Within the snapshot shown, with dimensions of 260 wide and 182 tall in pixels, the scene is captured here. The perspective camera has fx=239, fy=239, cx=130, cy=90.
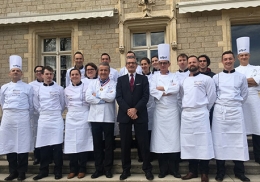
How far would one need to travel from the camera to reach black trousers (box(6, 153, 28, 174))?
13.6 ft

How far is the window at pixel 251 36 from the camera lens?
24.2 feet

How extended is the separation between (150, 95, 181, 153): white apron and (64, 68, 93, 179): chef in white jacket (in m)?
1.19

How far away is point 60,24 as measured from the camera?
313 inches

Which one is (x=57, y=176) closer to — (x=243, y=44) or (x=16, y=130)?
(x=16, y=130)

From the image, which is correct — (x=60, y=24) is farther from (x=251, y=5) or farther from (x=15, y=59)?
(x=251, y=5)

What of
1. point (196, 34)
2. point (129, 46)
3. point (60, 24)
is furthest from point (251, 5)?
point (60, 24)

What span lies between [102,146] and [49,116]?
3.58 feet

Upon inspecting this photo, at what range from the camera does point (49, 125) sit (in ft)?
13.8

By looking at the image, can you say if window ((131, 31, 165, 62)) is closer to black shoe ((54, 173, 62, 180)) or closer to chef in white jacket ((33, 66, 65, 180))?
chef in white jacket ((33, 66, 65, 180))

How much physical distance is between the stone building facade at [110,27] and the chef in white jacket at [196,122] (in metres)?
3.45

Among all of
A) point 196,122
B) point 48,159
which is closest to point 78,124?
point 48,159

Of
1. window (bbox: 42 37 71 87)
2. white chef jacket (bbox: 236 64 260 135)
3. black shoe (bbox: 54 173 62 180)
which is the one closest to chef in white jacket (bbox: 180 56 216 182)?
white chef jacket (bbox: 236 64 260 135)

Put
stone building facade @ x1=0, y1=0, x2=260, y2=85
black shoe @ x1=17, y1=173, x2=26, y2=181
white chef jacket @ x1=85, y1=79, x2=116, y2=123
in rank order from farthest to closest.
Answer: stone building facade @ x1=0, y1=0, x2=260, y2=85
black shoe @ x1=17, y1=173, x2=26, y2=181
white chef jacket @ x1=85, y1=79, x2=116, y2=123

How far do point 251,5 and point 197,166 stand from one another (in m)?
5.08
